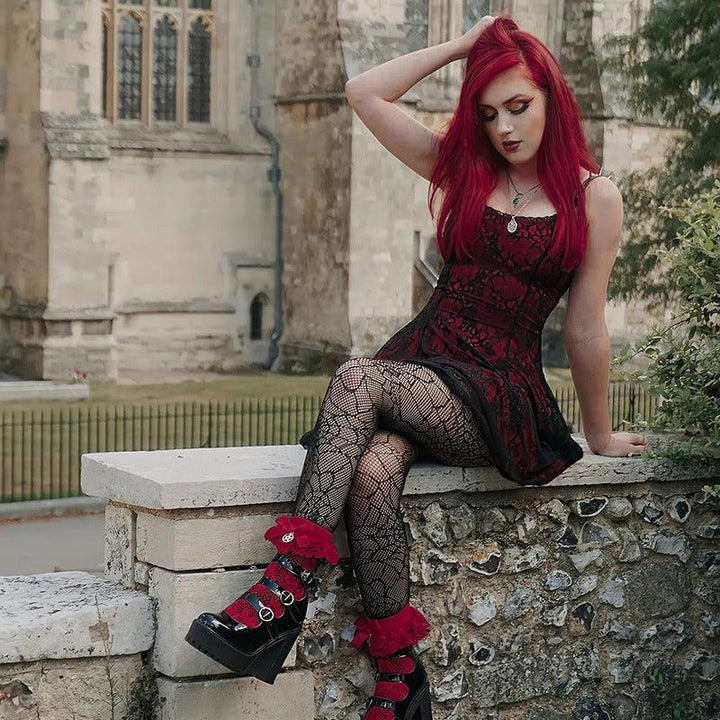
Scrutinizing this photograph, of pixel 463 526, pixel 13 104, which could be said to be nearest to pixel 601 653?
pixel 463 526

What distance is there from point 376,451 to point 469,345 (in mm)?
505

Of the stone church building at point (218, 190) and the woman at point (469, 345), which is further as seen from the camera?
the stone church building at point (218, 190)

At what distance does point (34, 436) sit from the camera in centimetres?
1387

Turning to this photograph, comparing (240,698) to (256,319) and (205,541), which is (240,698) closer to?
(205,541)

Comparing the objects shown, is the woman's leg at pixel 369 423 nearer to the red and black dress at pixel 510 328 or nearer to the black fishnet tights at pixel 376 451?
the black fishnet tights at pixel 376 451

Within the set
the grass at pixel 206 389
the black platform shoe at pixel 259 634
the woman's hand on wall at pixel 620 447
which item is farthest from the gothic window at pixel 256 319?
the black platform shoe at pixel 259 634

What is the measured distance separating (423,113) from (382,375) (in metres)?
18.6

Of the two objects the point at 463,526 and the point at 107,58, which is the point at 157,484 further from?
the point at 107,58

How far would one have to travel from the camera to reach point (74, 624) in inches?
158

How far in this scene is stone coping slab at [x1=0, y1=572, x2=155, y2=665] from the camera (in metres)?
3.95

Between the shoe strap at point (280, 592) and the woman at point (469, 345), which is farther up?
the woman at point (469, 345)

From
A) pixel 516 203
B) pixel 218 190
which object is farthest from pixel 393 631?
pixel 218 190

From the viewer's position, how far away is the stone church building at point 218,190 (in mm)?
19531

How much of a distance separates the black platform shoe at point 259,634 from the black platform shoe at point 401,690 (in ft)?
1.14
